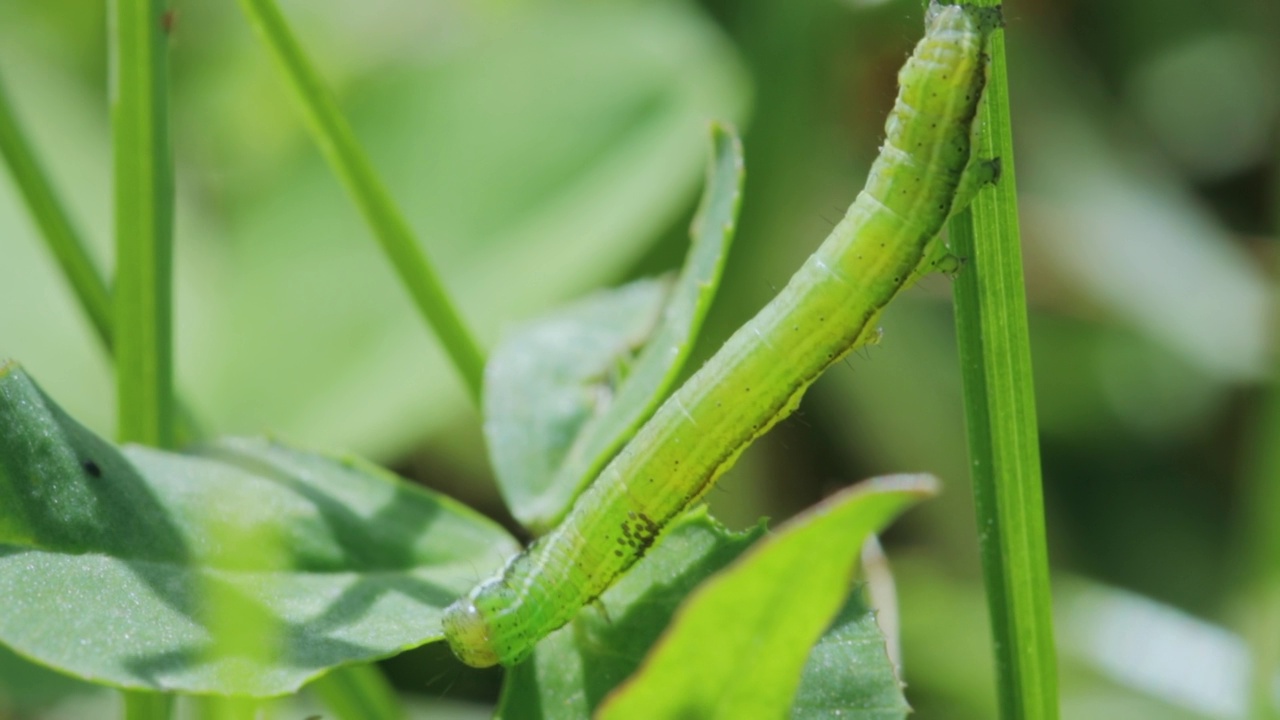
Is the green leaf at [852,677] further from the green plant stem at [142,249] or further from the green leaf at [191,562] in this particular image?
the green plant stem at [142,249]

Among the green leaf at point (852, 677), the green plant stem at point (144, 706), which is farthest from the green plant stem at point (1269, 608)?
the green plant stem at point (144, 706)

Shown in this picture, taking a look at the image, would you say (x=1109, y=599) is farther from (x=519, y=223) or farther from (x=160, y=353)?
(x=160, y=353)

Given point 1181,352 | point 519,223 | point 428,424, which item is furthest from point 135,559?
point 1181,352

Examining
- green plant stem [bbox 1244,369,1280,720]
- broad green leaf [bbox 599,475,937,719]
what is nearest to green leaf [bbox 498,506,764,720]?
broad green leaf [bbox 599,475,937,719]

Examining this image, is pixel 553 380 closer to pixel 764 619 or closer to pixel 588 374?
pixel 588 374

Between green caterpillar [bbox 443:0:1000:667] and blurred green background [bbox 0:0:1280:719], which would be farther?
blurred green background [bbox 0:0:1280:719]

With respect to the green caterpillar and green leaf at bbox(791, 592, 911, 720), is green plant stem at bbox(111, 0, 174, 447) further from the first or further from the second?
Answer: green leaf at bbox(791, 592, 911, 720)

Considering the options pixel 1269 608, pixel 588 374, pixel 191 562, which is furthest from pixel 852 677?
pixel 1269 608
